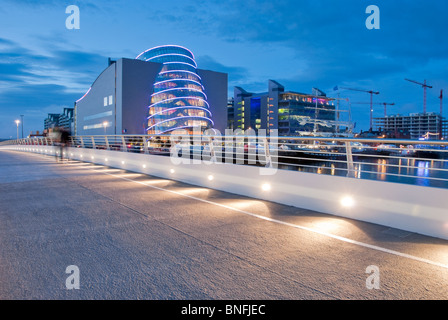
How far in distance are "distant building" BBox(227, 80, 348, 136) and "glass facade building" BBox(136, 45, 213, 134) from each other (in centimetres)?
6193

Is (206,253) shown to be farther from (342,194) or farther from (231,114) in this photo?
(231,114)

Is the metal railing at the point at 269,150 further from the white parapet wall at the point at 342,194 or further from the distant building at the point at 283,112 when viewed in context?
the distant building at the point at 283,112

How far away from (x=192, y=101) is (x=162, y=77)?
10.4 meters

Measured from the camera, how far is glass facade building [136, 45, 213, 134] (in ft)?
262

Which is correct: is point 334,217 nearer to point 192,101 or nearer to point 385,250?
point 385,250

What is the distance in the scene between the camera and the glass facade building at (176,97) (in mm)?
79812

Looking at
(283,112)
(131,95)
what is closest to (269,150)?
(131,95)

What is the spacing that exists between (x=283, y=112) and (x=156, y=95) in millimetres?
73097

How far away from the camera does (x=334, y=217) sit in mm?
6914

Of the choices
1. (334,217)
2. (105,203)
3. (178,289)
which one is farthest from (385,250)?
(105,203)

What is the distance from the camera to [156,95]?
276ft

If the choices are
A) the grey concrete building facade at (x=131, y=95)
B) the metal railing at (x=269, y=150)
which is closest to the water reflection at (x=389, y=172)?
the metal railing at (x=269, y=150)

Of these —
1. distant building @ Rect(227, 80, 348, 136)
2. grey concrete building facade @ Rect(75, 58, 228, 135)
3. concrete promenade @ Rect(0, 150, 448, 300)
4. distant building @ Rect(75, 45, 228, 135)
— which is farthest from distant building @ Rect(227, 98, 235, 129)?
concrete promenade @ Rect(0, 150, 448, 300)

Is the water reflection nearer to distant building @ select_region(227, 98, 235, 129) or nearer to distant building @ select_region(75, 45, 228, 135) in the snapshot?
distant building @ select_region(75, 45, 228, 135)
